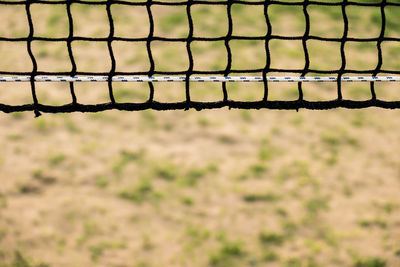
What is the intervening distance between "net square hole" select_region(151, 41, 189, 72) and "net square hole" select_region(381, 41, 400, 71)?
1.53 m

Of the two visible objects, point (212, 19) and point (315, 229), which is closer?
point (315, 229)

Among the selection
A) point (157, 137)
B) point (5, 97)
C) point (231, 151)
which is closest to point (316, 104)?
point (231, 151)

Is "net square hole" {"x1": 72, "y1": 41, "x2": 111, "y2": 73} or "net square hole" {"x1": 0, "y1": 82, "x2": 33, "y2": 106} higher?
"net square hole" {"x1": 72, "y1": 41, "x2": 111, "y2": 73}

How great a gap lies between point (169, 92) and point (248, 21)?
1.16m

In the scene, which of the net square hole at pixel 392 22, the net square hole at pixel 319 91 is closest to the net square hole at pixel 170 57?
the net square hole at pixel 319 91

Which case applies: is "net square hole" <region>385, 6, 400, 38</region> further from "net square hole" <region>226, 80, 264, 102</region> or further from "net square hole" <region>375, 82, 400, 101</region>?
"net square hole" <region>226, 80, 264, 102</region>

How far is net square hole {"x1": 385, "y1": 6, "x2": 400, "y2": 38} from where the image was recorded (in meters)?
4.45

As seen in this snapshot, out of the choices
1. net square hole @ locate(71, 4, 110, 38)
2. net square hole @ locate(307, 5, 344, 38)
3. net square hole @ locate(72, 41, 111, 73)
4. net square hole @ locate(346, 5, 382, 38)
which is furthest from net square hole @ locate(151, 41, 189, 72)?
net square hole @ locate(346, 5, 382, 38)

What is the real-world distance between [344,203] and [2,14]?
3.31 meters

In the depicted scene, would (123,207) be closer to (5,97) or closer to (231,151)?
(231,151)

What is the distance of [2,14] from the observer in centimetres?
468

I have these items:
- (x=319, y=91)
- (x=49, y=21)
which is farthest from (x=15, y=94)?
(x=319, y=91)

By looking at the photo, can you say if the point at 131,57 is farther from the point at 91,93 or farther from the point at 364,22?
the point at 364,22

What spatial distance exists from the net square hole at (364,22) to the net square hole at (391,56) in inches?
7.1
